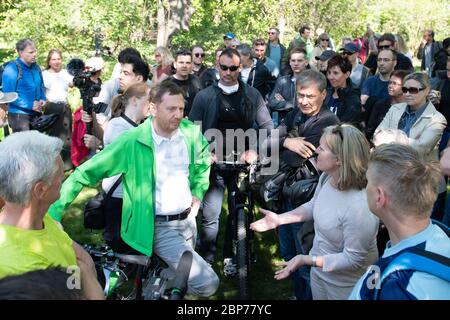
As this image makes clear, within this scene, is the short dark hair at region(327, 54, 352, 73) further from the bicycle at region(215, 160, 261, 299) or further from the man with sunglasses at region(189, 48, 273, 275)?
the bicycle at region(215, 160, 261, 299)

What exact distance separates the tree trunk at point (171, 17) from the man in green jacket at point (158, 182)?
9.60 m

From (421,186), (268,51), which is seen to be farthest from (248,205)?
(268,51)

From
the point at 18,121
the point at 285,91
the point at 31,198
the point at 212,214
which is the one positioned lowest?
the point at 212,214

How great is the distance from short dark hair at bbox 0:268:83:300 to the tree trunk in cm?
1190

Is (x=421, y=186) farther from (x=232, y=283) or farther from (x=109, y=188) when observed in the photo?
(x=232, y=283)

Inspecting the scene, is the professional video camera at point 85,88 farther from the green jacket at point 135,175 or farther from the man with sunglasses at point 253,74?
the man with sunglasses at point 253,74

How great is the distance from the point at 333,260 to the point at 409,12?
2577cm

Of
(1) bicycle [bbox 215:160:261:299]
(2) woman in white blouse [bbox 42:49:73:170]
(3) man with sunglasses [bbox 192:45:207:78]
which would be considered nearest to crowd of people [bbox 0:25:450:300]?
(1) bicycle [bbox 215:160:261:299]

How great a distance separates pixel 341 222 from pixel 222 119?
86.9 inches

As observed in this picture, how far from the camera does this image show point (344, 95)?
5363 mm

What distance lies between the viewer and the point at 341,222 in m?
2.93

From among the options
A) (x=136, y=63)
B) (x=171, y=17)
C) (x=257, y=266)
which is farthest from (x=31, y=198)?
(x=171, y=17)

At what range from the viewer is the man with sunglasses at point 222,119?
4805 millimetres

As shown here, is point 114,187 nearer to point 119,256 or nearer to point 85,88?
point 119,256
